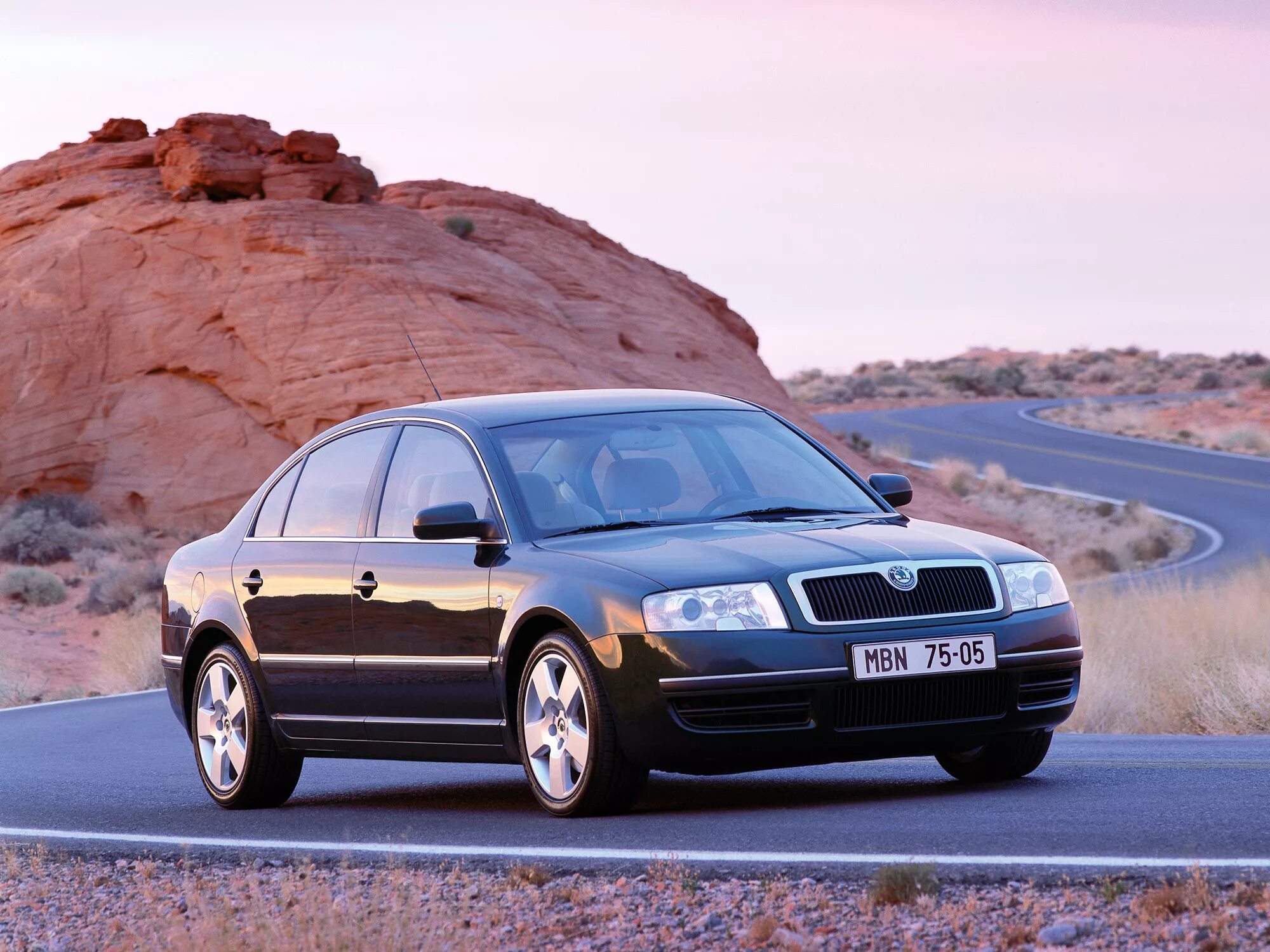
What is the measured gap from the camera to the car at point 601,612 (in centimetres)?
689

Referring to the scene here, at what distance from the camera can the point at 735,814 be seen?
738 cm

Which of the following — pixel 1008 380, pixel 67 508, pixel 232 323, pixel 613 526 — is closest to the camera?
pixel 613 526

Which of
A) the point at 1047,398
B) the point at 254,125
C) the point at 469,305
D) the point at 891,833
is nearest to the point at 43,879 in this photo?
the point at 891,833

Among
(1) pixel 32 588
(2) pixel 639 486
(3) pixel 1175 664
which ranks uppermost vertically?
(2) pixel 639 486

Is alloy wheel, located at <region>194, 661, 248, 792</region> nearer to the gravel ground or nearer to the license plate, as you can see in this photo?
the gravel ground

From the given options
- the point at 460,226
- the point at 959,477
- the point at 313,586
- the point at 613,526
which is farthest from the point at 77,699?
the point at 959,477

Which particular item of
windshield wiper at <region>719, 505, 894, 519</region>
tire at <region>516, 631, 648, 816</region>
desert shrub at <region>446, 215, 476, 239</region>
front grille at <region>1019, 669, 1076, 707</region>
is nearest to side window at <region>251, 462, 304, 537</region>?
tire at <region>516, 631, 648, 816</region>

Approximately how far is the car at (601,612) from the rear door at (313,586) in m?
0.01

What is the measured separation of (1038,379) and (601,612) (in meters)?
95.2

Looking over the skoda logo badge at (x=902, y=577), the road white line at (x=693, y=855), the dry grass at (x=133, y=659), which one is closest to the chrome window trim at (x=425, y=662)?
the road white line at (x=693, y=855)

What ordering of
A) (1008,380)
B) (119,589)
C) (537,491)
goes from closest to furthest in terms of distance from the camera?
(537,491) < (119,589) < (1008,380)

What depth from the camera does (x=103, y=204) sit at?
1471 inches

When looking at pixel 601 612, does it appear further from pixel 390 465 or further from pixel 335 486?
pixel 335 486

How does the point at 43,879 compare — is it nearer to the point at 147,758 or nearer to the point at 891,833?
the point at 891,833
